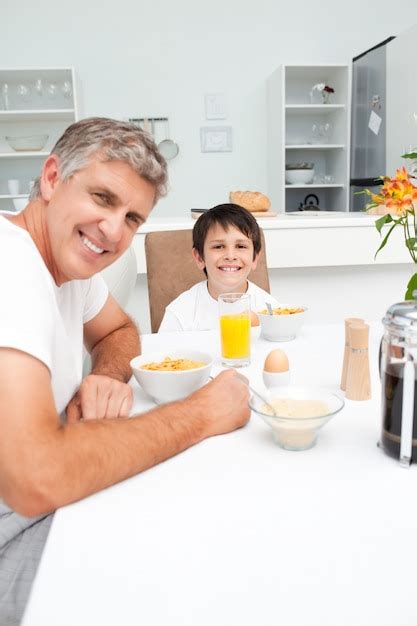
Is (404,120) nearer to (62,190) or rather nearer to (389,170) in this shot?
(389,170)

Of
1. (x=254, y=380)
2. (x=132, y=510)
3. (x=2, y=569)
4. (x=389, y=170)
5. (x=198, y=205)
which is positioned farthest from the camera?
(x=198, y=205)

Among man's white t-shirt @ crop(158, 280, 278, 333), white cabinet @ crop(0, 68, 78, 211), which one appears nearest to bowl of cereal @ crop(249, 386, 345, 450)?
man's white t-shirt @ crop(158, 280, 278, 333)

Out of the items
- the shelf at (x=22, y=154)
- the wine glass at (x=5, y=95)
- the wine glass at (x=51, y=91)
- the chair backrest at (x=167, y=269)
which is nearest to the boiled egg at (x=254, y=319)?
the chair backrest at (x=167, y=269)

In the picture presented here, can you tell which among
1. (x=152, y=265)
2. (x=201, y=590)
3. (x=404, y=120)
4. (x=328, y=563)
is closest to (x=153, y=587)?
(x=201, y=590)

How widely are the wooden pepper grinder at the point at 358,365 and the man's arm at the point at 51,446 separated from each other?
366 millimetres

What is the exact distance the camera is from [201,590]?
0.54 m

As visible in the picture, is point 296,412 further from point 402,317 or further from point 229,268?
point 229,268

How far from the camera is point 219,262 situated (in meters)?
1.88

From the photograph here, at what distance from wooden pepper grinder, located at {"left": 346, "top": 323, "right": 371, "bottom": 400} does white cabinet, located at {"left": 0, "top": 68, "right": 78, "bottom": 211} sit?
413 cm

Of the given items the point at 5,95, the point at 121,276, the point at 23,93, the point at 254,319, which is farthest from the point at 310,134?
the point at 254,319

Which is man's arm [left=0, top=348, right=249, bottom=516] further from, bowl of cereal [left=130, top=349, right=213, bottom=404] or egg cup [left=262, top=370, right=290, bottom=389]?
egg cup [left=262, top=370, right=290, bottom=389]

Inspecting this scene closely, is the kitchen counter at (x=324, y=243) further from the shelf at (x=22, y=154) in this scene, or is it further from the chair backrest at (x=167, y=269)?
the shelf at (x=22, y=154)

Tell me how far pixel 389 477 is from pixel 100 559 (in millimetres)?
389

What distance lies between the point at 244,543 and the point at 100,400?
444 millimetres
